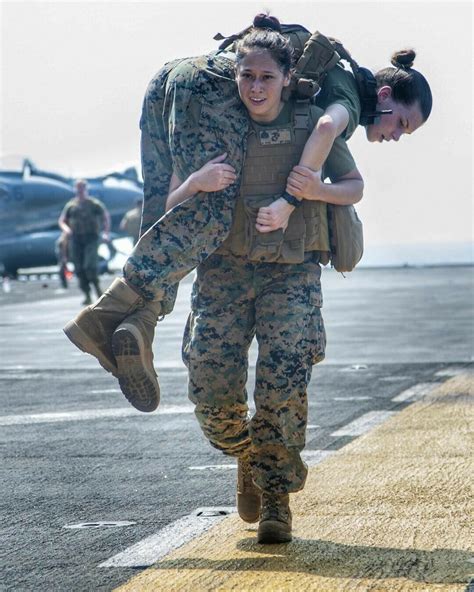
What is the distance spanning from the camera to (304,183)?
6.01 meters

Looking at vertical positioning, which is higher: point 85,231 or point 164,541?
point 164,541

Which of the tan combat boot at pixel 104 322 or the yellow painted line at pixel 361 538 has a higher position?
the tan combat boot at pixel 104 322

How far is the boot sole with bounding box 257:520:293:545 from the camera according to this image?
6.05 meters

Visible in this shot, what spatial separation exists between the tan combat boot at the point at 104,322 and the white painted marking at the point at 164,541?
69cm

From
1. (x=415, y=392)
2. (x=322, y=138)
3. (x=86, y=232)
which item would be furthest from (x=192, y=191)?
(x=86, y=232)

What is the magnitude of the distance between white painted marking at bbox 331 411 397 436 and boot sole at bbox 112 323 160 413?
360cm

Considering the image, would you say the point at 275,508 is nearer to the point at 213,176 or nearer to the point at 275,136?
the point at 213,176

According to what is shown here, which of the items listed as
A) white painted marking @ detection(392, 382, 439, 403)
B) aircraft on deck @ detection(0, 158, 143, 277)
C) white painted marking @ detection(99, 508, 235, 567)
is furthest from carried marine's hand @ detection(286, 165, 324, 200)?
aircraft on deck @ detection(0, 158, 143, 277)

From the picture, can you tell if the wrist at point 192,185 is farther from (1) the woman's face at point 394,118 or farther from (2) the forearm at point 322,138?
(1) the woman's face at point 394,118

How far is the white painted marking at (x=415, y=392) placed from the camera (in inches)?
457

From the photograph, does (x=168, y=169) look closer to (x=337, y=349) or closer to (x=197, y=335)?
(x=197, y=335)

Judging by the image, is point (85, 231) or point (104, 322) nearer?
point (104, 322)

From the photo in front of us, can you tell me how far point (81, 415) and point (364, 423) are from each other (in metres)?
2.10

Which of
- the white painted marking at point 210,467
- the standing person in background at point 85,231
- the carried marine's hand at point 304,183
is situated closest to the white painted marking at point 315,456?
the white painted marking at point 210,467
